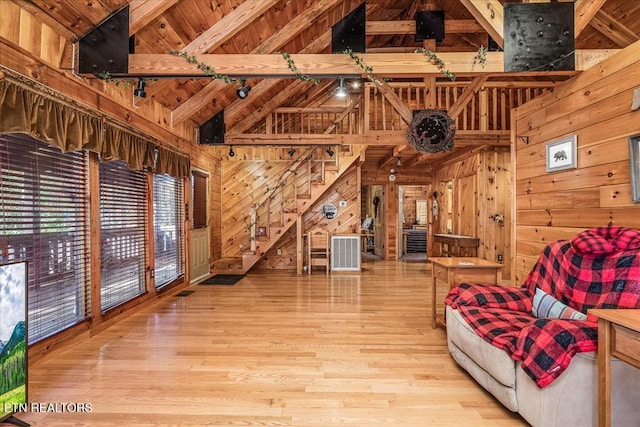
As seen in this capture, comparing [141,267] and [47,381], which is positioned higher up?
[141,267]

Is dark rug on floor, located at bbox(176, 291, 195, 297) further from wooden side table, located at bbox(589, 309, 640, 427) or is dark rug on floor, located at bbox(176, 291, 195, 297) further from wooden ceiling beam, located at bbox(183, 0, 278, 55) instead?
wooden side table, located at bbox(589, 309, 640, 427)

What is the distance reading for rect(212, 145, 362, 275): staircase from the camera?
679 cm

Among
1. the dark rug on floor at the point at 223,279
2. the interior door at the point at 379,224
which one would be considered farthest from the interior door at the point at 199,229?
the interior door at the point at 379,224

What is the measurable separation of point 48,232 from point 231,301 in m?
2.45

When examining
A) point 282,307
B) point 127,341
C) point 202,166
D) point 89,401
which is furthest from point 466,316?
point 202,166

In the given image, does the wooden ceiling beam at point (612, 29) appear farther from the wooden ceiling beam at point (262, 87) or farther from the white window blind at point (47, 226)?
the white window blind at point (47, 226)

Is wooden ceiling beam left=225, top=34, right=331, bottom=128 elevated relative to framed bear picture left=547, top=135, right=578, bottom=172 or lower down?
elevated

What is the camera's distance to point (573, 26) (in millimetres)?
3051

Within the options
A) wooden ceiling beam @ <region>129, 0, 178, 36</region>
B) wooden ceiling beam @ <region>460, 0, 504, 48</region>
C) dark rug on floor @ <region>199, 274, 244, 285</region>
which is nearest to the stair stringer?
dark rug on floor @ <region>199, 274, 244, 285</region>

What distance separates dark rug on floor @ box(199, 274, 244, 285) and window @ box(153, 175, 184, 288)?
631 millimetres

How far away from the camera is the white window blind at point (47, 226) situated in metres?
2.56

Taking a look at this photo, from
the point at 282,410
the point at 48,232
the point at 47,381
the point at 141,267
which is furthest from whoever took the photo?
the point at 141,267

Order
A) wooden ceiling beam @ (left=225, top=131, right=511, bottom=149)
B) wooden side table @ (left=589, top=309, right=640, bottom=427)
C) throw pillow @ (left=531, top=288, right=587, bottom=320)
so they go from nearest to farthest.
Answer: wooden side table @ (left=589, top=309, right=640, bottom=427), throw pillow @ (left=531, top=288, right=587, bottom=320), wooden ceiling beam @ (left=225, top=131, right=511, bottom=149)

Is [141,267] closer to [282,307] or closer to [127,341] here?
[127,341]
